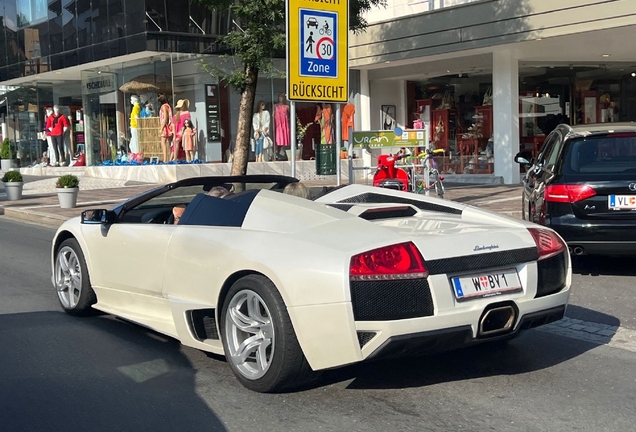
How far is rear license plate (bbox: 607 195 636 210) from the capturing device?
25.8ft

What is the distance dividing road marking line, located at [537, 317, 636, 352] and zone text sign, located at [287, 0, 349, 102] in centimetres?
482

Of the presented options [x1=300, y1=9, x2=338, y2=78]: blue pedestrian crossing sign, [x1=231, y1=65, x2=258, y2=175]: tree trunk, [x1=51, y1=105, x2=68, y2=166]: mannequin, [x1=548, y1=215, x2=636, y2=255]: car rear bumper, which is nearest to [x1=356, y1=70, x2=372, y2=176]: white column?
[x1=231, y1=65, x2=258, y2=175]: tree trunk

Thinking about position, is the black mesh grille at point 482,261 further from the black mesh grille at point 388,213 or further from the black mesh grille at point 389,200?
the black mesh grille at point 389,200

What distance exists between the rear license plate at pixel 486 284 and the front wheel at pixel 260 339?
981 millimetres

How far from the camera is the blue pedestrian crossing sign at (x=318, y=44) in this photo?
10.1 metres

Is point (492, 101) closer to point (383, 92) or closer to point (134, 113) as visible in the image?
point (383, 92)

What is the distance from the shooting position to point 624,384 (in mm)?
4824

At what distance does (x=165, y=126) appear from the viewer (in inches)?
991

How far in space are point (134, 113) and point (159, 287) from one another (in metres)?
21.7

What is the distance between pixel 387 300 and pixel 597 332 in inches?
107

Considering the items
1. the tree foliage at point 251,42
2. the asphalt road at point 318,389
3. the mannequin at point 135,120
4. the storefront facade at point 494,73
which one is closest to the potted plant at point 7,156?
the mannequin at point 135,120

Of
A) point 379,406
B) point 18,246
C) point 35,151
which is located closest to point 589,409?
point 379,406

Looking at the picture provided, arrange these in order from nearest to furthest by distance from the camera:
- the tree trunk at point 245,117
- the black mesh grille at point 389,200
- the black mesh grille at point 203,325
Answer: the black mesh grille at point 203,325 < the black mesh grille at point 389,200 < the tree trunk at point 245,117

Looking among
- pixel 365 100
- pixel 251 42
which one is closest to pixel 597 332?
pixel 251 42
